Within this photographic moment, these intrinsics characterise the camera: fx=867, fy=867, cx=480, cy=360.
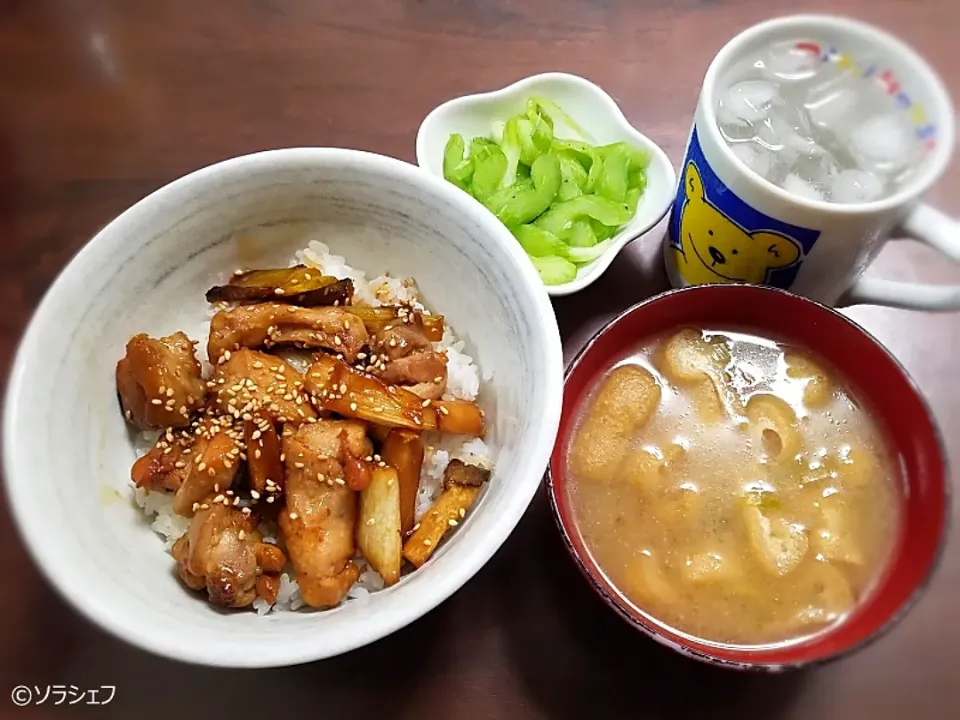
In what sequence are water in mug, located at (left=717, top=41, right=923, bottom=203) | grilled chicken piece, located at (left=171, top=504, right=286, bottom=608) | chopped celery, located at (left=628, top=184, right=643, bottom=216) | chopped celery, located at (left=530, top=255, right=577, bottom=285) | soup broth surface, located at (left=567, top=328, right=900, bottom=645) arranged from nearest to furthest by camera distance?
grilled chicken piece, located at (left=171, top=504, right=286, bottom=608)
soup broth surface, located at (left=567, top=328, right=900, bottom=645)
water in mug, located at (left=717, top=41, right=923, bottom=203)
chopped celery, located at (left=530, top=255, right=577, bottom=285)
chopped celery, located at (left=628, top=184, right=643, bottom=216)

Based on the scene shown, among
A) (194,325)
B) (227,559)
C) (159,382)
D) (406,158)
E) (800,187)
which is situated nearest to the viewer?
(227,559)

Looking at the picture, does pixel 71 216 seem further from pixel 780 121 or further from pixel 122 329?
pixel 780 121

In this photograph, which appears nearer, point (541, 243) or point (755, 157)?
point (755, 157)

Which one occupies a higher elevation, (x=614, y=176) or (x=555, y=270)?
(x=614, y=176)

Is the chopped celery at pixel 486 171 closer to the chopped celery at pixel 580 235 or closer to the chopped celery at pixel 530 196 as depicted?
the chopped celery at pixel 530 196

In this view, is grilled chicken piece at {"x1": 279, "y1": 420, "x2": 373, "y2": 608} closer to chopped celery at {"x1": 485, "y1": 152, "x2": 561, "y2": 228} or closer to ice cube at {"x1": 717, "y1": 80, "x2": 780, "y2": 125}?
chopped celery at {"x1": 485, "y1": 152, "x2": 561, "y2": 228}

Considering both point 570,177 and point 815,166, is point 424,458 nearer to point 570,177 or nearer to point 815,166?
point 570,177

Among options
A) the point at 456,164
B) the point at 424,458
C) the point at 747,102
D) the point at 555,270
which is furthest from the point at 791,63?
the point at 424,458

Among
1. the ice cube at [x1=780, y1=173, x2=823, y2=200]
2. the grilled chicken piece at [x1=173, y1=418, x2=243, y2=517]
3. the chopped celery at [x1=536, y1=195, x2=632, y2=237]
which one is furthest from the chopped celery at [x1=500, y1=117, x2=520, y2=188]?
the grilled chicken piece at [x1=173, y1=418, x2=243, y2=517]
